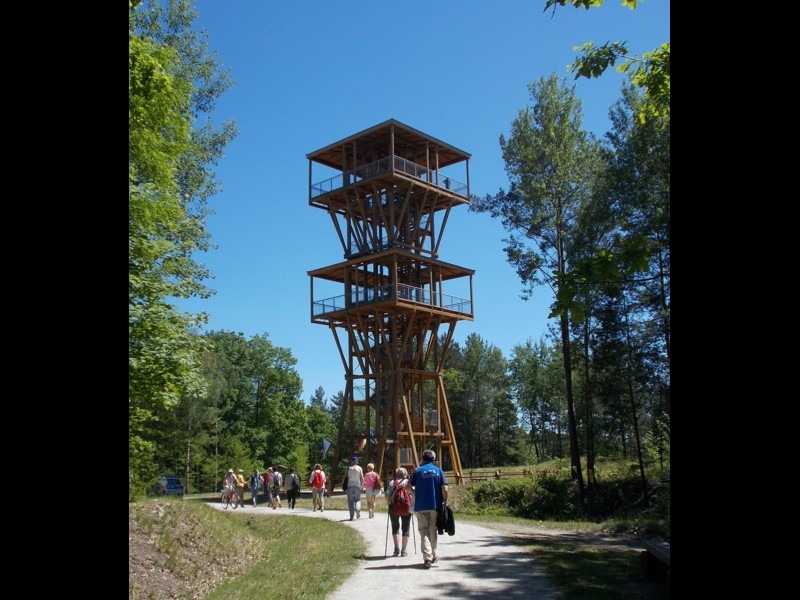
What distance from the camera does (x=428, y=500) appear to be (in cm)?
1180

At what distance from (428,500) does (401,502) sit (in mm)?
1517

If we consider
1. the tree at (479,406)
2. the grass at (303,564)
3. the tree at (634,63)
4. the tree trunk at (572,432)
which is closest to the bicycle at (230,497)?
the grass at (303,564)

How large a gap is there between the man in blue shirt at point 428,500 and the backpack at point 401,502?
124 cm

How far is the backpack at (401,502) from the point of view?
43.1ft

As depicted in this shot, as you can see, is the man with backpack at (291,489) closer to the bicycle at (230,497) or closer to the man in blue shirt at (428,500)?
the bicycle at (230,497)

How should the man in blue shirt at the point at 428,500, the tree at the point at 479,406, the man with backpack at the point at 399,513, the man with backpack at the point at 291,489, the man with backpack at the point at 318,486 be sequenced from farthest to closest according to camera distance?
1. the tree at the point at 479,406
2. the man with backpack at the point at 291,489
3. the man with backpack at the point at 318,486
4. the man with backpack at the point at 399,513
5. the man in blue shirt at the point at 428,500

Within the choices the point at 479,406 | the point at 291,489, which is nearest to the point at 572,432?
the point at 291,489

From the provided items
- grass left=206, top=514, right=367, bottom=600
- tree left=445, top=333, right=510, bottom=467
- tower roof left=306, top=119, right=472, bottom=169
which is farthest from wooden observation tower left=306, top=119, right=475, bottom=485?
tree left=445, top=333, right=510, bottom=467

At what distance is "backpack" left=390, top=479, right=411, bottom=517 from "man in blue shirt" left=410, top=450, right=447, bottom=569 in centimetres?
124

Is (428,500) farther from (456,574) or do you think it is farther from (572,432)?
(572,432)

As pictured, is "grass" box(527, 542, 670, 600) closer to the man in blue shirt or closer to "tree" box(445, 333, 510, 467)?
the man in blue shirt

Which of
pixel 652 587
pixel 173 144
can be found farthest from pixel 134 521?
pixel 652 587
